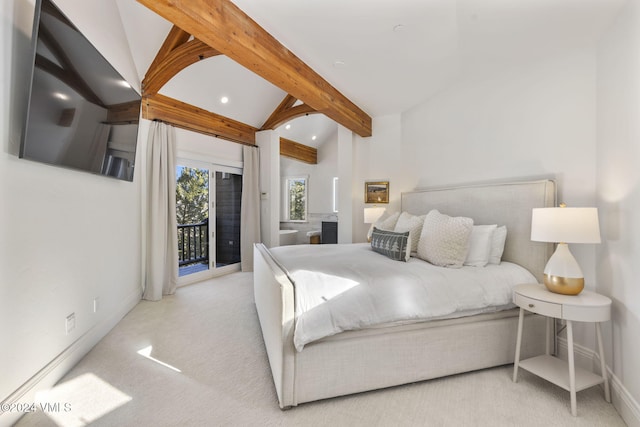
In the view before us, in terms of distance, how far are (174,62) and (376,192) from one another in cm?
306

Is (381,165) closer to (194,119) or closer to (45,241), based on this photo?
(194,119)

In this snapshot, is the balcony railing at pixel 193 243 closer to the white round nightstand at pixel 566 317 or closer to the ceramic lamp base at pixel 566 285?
the white round nightstand at pixel 566 317

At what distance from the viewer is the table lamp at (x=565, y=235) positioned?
5.76ft

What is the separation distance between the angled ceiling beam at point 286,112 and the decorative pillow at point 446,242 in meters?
3.08

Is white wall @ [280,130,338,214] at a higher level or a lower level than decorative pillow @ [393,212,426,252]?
higher

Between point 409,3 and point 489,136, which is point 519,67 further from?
point 409,3

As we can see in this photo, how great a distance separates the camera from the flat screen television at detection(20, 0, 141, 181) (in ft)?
5.19

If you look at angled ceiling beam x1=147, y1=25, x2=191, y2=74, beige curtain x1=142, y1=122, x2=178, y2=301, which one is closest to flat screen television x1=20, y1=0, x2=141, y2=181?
angled ceiling beam x1=147, y1=25, x2=191, y2=74

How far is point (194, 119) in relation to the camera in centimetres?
430

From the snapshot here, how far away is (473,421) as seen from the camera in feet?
5.24

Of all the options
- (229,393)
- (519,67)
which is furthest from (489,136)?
(229,393)

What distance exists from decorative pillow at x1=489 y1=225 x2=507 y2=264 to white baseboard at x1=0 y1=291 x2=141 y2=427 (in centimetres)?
328

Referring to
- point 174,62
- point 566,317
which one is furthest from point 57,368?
point 566,317

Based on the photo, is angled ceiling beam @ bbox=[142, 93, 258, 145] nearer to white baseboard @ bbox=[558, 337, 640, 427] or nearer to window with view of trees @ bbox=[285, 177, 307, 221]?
window with view of trees @ bbox=[285, 177, 307, 221]
